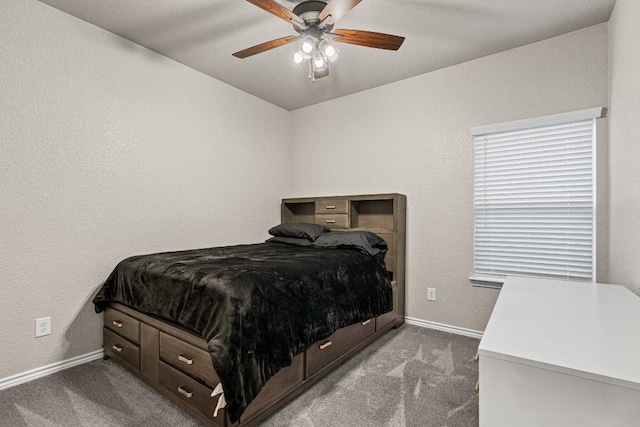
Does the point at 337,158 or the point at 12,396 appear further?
A: the point at 337,158

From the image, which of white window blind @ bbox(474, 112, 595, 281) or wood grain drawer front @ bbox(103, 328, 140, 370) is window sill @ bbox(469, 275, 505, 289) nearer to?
white window blind @ bbox(474, 112, 595, 281)

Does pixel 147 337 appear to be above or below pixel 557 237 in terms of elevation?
below

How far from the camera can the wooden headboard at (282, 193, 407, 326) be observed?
3.06m

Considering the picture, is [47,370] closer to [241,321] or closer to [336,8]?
[241,321]

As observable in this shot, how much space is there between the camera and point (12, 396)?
1867 millimetres

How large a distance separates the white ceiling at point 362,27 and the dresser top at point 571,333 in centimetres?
195

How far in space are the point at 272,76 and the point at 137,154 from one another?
1514mm

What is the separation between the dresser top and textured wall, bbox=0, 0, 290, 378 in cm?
268

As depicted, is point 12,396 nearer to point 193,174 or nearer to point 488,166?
point 193,174

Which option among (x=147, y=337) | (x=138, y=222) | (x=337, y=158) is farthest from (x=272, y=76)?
(x=147, y=337)

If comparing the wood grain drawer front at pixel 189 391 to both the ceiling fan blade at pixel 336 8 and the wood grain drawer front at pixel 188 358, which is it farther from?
the ceiling fan blade at pixel 336 8

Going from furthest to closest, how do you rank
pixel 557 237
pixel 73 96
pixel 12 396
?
pixel 557 237, pixel 73 96, pixel 12 396

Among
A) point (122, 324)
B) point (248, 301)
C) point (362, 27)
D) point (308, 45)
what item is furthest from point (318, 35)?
point (122, 324)

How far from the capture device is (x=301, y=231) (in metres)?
3.18
